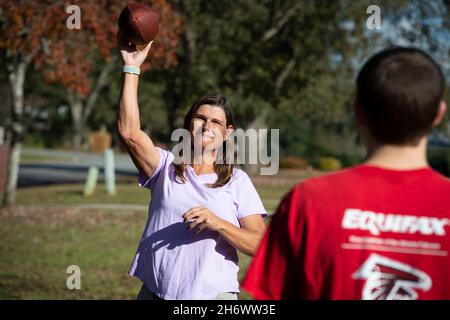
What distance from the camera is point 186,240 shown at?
3.60 meters

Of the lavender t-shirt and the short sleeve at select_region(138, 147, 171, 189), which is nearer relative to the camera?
the lavender t-shirt

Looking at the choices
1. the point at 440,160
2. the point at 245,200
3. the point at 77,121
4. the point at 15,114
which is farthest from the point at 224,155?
the point at 77,121

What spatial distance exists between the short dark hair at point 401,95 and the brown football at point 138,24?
6.00 ft

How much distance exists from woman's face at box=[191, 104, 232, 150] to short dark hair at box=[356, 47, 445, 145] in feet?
5.50

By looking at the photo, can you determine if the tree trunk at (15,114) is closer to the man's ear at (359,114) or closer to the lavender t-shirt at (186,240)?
the lavender t-shirt at (186,240)

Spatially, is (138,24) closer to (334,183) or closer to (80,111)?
(334,183)

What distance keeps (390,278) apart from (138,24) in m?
2.20

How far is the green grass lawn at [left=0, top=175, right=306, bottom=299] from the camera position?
26.9ft

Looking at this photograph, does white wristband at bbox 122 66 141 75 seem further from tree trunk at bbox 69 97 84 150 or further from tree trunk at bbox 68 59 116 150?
tree trunk at bbox 69 97 84 150

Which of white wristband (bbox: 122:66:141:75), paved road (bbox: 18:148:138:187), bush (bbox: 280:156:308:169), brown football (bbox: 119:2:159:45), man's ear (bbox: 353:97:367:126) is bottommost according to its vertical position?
paved road (bbox: 18:148:138:187)

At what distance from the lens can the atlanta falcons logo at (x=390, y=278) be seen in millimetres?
2125

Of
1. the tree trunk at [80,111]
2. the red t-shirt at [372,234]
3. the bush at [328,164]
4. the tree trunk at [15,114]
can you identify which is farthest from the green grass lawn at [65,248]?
the tree trunk at [80,111]

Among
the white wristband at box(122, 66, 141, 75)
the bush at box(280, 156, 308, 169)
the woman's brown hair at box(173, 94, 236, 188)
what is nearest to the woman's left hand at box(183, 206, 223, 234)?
the woman's brown hair at box(173, 94, 236, 188)

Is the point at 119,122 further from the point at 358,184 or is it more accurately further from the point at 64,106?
the point at 64,106
